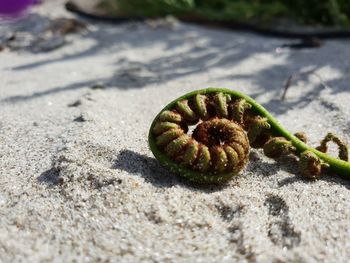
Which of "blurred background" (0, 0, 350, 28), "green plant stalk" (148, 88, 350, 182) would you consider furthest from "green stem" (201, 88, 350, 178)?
"blurred background" (0, 0, 350, 28)

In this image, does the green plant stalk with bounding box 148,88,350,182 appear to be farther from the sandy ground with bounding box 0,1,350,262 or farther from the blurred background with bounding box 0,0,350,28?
the blurred background with bounding box 0,0,350,28

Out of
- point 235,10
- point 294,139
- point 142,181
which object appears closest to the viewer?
point 142,181

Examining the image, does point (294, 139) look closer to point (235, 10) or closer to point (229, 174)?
point (229, 174)

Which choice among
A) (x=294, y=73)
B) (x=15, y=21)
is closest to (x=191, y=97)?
(x=294, y=73)

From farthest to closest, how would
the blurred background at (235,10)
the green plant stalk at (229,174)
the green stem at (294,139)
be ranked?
1. the blurred background at (235,10)
2. the green stem at (294,139)
3. the green plant stalk at (229,174)

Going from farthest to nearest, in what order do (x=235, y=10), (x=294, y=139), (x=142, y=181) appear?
(x=235, y=10) < (x=294, y=139) < (x=142, y=181)

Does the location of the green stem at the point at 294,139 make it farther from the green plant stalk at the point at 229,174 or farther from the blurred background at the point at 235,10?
the blurred background at the point at 235,10

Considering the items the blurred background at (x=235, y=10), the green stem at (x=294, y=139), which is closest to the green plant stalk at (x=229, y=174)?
the green stem at (x=294, y=139)

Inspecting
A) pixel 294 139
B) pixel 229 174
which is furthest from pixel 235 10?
pixel 229 174

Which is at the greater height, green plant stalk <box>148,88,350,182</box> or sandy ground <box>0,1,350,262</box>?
green plant stalk <box>148,88,350,182</box>
